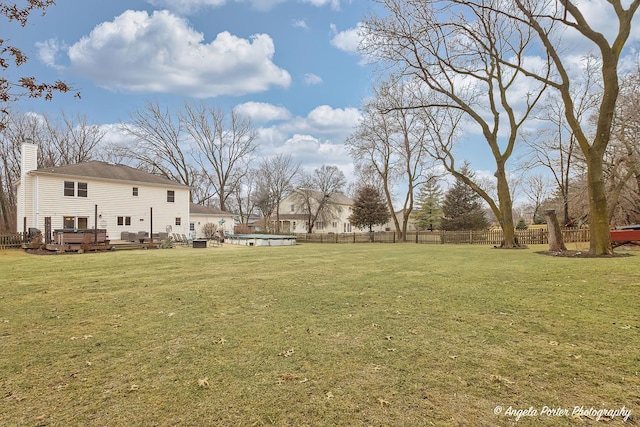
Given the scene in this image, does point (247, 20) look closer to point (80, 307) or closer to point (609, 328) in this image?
point (80, 307)

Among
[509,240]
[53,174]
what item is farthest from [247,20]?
A: [509,240]

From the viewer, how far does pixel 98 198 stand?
25391mm

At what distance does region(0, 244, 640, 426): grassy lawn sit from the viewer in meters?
2.40

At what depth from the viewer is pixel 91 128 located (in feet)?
122

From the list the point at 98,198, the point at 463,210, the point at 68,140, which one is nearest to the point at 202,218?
the point at 98,198

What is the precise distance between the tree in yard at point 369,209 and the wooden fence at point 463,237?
26.4 feet

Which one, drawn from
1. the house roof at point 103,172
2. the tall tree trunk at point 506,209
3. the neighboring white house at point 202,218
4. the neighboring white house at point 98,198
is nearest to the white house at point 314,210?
the neighboring white house at point 202,218

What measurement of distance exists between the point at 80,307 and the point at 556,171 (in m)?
34.4

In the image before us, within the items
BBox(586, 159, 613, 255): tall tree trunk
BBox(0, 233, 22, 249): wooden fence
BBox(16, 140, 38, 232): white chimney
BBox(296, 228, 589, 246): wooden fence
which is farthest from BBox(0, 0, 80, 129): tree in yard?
BBox(296, 228, 589, 246): wooden fence

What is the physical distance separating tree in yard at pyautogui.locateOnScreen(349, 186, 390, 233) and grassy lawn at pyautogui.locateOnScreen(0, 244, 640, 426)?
35.7 metres

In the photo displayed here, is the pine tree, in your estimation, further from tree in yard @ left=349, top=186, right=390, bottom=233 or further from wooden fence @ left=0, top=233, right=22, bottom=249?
wooden fence @ left=0, top=233, right=22, bottom=249

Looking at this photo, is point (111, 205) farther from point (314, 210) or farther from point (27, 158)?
point (314, 210)

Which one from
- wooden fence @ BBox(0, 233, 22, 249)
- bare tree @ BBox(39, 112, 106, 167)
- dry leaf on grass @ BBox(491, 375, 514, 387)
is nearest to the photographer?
dry leaf on grass @ BBox(491, 375, 514, 387)

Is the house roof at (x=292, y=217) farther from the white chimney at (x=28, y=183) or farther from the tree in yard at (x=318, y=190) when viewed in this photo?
the white chimney at (x=28, y=183)
